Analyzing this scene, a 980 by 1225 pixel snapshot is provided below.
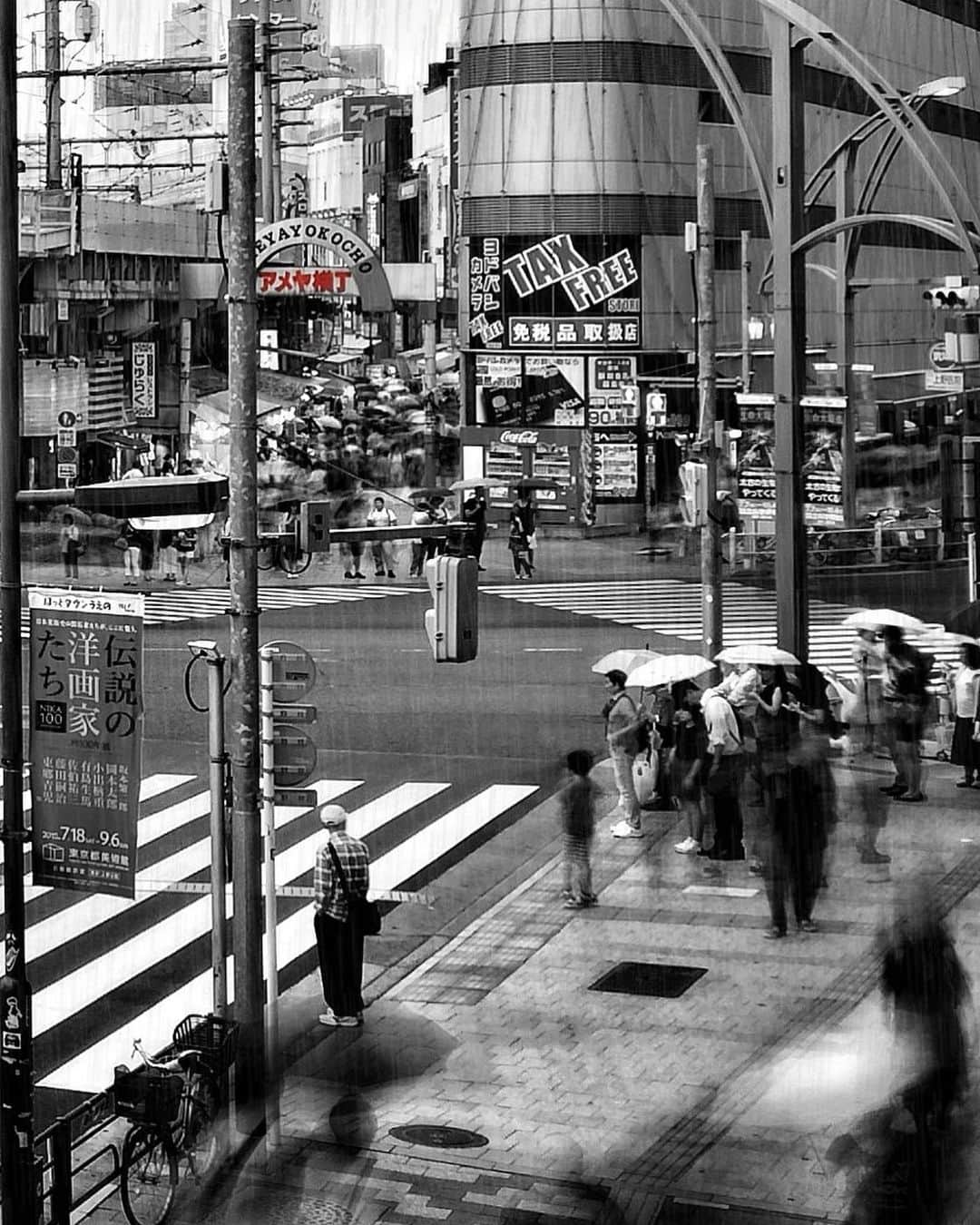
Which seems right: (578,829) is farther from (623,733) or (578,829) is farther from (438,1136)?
(438,1136)

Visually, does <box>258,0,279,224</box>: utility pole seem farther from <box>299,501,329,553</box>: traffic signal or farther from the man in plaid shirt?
the man in plaid shirt

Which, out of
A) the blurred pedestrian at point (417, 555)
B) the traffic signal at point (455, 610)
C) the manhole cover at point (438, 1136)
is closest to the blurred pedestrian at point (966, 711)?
the traffic signal at point (455, 610)

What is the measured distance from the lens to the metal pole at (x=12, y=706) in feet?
26.5

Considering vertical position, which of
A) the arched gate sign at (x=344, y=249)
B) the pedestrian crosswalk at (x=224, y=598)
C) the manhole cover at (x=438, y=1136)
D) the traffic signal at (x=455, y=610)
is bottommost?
the manhole cover at (x=438, y=1136)

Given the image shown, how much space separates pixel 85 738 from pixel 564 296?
102 feet

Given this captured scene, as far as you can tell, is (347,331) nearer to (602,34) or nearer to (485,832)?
(602,34)

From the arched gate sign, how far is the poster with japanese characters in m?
2.09

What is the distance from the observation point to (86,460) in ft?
115

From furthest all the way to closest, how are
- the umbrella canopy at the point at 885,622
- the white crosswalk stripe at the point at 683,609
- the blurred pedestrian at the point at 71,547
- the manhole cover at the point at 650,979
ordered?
1. the blurred pedestrian at the point at 71,547
2. the white crosswalk stripe at the point at 683,609
3. the umbrella canopy at the point at 885,622
4. the manhole cover at the point at 650,979

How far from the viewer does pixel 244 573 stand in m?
9.63

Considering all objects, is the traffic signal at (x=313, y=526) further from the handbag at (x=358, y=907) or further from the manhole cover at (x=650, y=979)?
the manhole cover at (x=650, y=979)

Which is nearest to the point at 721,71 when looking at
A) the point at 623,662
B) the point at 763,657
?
the point at 763,657

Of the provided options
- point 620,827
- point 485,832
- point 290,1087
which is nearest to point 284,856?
point 485,832

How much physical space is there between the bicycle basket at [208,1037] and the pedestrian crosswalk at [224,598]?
54.0 ft
